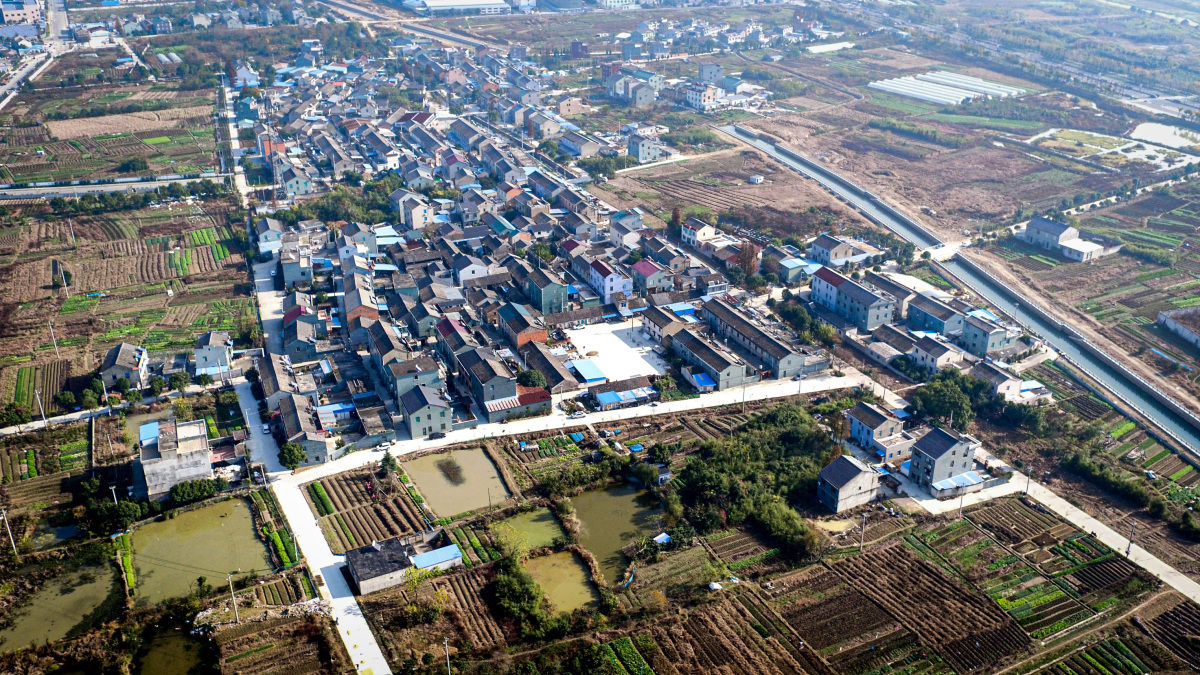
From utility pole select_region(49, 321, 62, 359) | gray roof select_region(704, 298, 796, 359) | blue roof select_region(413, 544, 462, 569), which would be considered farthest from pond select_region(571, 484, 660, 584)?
utility pole select_region(49, 321, 62, 359)

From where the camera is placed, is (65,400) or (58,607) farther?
(65,400)

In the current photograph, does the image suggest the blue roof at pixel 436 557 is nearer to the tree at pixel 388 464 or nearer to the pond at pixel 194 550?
the pond at pixel 194 550

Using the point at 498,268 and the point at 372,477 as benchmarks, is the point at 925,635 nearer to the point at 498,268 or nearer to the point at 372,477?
the point at 372,477

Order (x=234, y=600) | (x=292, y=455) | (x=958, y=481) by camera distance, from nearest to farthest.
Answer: (x=234, y=600) → (x=958, y=481) → (x=292, y=455)

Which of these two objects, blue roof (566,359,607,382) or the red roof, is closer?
blue roof (566,359,607,382)

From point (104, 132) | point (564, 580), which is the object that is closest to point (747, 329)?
point (564, 580)

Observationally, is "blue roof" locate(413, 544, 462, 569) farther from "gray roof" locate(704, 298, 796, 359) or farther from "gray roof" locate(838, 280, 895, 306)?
"gray roof" locate(838, 280, 895, 306)

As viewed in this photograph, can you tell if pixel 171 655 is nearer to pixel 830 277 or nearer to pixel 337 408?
pixel 337 408
